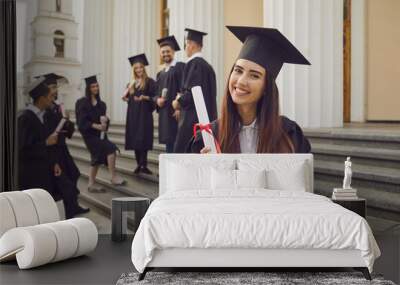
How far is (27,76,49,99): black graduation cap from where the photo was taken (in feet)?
23.4

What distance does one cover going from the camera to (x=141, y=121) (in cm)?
719

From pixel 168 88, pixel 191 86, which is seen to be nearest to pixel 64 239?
pixel 168 88

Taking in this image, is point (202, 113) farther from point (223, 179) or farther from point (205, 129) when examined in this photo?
point (223, 179)

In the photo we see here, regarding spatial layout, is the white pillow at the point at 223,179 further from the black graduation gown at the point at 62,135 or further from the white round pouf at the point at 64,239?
the black graduation gown at the point at 62,135

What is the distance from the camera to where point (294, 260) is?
4.86 metres

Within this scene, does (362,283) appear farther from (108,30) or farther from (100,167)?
(108,30)

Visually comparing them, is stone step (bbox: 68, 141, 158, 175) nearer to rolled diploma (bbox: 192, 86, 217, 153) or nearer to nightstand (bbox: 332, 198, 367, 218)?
rolled diploma (bbox: 192, 86, 217, 153)

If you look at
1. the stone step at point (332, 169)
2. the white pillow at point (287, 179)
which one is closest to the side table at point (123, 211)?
the stone step at point (332, 169)

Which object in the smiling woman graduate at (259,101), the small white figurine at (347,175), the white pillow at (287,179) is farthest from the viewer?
the smiling woman graduate at (259,101)

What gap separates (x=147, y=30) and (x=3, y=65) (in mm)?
1651

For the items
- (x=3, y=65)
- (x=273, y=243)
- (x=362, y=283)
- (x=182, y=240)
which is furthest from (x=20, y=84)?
(x=362, y=283)

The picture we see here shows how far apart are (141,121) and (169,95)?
0.44 meters

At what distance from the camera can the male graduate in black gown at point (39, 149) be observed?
7164 mm

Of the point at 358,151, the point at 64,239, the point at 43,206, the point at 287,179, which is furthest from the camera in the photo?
the point at 358,151
